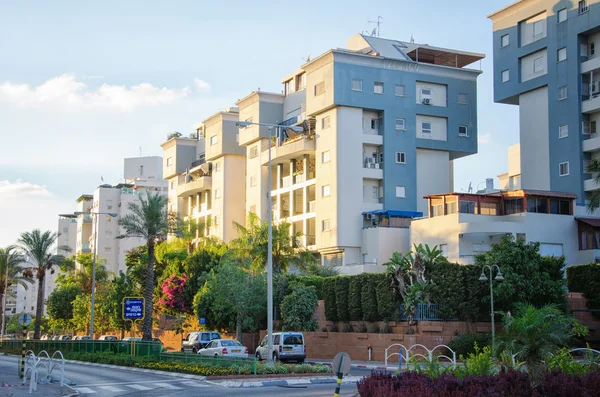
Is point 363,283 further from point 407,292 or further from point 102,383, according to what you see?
point 102,383

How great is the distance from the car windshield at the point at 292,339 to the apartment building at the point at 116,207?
287 feet

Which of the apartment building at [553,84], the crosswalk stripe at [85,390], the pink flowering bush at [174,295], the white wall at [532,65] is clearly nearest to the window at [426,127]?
the apartment building at [553,84]

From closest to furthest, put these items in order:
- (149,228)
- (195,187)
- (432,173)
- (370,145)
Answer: (149,228) → (370,145) → (432,173) → (195,187)

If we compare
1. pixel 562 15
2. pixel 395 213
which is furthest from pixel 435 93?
pixel 562 15

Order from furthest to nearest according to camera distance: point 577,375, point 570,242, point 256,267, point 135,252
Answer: point 135,252, point 256,267, point 570,242, point 577,375

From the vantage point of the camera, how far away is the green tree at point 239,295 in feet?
182

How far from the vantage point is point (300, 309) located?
51.6 metres

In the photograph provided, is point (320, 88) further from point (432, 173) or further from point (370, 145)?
point (432, 173)

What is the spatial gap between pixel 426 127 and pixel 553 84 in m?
12.2

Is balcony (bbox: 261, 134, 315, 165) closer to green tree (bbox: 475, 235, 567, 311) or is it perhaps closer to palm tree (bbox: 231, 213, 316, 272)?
palm tree (bbox: 231, 213, 316, 272)

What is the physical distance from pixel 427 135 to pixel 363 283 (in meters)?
25.6

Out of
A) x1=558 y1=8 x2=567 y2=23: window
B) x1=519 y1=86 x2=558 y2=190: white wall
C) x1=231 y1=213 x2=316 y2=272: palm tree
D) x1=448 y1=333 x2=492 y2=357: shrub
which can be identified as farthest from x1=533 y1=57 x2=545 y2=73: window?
x1=448 y1=333 x2=492 y2=357: shrub

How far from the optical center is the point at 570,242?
55.3 meters

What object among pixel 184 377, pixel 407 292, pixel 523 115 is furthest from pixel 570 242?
pixel 184 377
